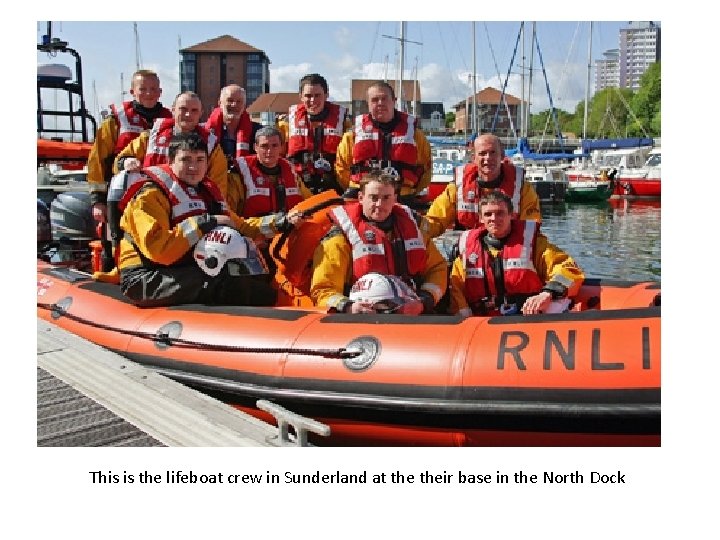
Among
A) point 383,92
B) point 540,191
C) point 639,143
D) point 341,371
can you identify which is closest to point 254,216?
point 383,92

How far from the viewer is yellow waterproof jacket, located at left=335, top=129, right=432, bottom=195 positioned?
542 cm

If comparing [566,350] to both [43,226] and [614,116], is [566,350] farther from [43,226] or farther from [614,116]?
[614,116]

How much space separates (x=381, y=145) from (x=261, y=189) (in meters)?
0.91

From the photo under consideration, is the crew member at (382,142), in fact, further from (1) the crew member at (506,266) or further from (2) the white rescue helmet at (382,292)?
(2) the white rescue helmet at (382,292)

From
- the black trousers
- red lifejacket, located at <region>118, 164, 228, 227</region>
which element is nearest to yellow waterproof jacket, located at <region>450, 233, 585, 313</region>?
the black trousers

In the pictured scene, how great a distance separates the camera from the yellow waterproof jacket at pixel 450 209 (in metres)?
4.88

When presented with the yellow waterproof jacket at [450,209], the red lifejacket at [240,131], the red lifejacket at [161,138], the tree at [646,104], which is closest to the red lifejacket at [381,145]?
the yellow waterproof jacket at [450,209]

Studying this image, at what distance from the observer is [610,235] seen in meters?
16.5

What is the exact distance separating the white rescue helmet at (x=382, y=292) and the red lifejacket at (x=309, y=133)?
6.15 feet

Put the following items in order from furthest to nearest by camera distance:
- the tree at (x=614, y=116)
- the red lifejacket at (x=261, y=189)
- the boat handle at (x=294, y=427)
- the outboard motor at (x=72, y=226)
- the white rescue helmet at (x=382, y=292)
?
the tree at (x=614, y=116)
the outboard motor at (x=72, y=226)
the red lifejacket at (x=261, y=189)
the white rescue helmet at (x=382, y=292)
the boat handle at (x=294, y=427)

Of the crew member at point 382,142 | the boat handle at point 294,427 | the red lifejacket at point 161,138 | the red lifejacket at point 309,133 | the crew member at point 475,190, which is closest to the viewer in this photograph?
the boat handle at point 294,427

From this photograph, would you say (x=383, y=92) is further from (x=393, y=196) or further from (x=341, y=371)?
(x=341, y=371)

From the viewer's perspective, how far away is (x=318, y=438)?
3.81 meters

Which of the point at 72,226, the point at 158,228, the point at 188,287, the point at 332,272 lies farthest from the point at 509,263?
the point at 72,226
